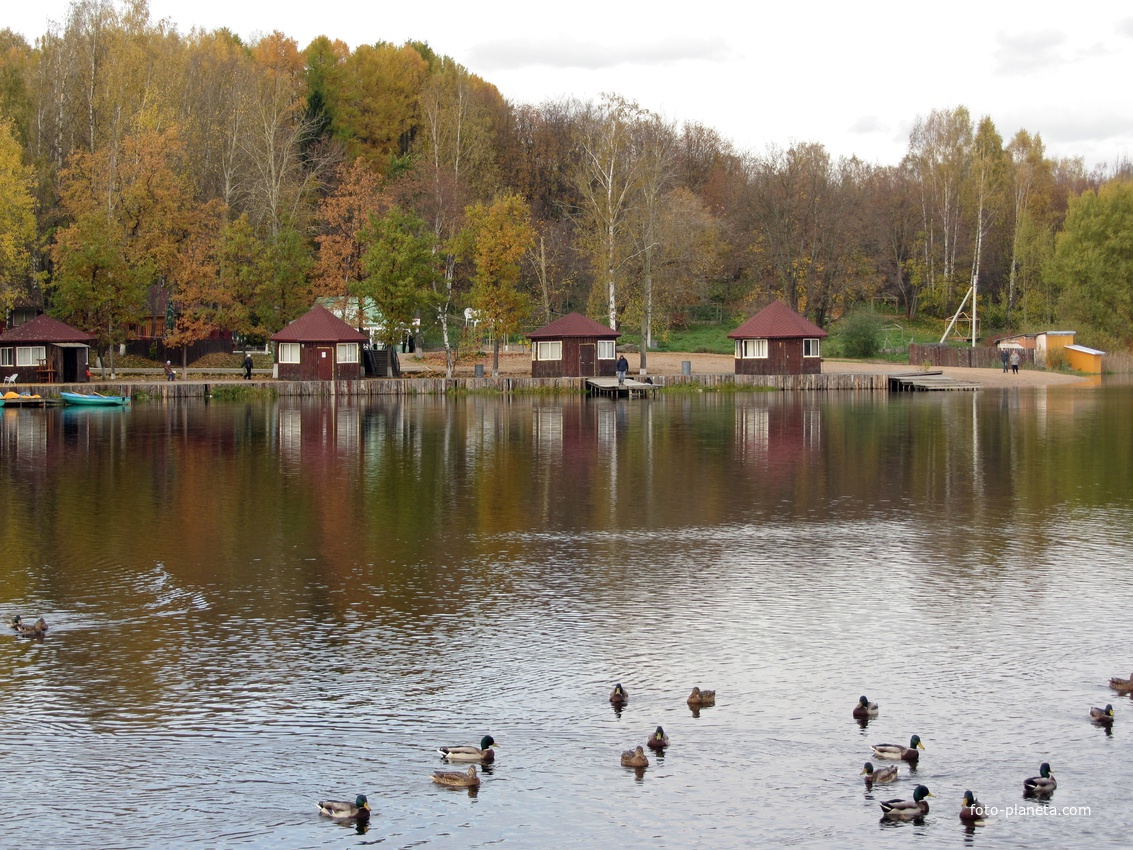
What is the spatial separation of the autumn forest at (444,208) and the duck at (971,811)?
72.5 meters

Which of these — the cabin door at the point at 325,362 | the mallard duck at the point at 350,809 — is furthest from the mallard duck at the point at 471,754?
the cabin door at the point at 325,362

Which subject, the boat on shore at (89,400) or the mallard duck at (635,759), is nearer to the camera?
the mallard duck at (635,759)

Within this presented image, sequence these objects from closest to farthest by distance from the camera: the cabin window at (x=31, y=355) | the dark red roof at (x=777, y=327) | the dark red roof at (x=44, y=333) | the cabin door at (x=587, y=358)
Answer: the dark red roof at (x=44, y=333), the cabin window at (x=31, y=355), the dark red roof at (x=777, y=327), the cabin door at (x=587, y=358)

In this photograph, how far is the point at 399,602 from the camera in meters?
23.2

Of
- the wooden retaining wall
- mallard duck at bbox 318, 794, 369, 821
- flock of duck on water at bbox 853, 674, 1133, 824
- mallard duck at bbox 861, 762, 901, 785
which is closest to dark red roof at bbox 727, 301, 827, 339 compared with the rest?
the wooden retaining wall

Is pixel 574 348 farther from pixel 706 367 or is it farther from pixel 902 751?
pixel 902 751

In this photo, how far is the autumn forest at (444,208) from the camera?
8331cm

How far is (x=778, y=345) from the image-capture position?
8606 centimetres

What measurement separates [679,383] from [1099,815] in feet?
234

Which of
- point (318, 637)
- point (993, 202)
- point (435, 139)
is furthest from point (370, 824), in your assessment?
point (993, 202)

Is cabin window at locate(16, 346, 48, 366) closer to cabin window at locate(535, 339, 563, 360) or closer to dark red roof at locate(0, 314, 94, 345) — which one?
dark red roof at locate(0, 314, 94, 345)

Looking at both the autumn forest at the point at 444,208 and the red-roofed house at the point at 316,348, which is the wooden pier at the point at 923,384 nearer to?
the autumn forest at the point at 444,208

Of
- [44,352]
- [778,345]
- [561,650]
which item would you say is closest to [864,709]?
[561,650]

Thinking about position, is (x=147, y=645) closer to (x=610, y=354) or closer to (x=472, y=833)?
(x=472, y=833)
